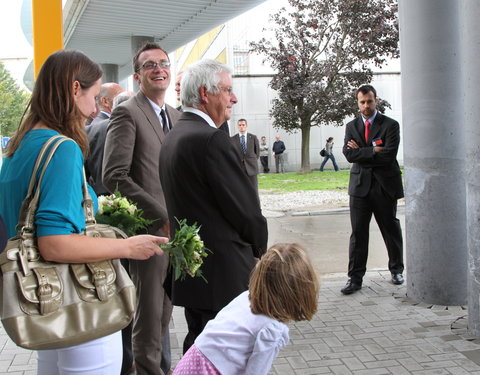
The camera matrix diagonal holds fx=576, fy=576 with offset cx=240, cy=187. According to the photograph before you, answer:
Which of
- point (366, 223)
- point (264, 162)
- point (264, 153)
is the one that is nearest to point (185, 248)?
point (366, 223)

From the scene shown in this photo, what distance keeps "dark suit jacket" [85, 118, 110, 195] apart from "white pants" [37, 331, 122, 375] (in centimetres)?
217

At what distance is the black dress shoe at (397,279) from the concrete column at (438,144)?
73 cm

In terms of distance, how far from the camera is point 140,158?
382cm

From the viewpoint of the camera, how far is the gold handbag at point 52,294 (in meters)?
1.95

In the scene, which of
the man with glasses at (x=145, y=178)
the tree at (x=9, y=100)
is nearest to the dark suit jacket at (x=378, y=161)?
the man with glasses at (x=145, y=178)

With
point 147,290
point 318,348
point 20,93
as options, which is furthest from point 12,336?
point 20,93

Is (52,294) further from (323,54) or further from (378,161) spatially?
(323,54)

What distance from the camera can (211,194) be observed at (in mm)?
2938

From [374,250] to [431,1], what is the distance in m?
4.74

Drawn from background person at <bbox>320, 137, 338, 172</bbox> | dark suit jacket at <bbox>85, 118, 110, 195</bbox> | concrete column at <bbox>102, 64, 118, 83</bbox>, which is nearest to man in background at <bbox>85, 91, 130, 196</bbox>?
dark suit jacket at <bbox>85, 118, 110, 195</bbox>

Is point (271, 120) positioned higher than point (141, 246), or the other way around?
point (271, 120)

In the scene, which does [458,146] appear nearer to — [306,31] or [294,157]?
[306,31]

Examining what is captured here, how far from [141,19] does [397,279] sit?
39.1ft

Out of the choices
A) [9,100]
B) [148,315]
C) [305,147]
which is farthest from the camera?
[9,100]
